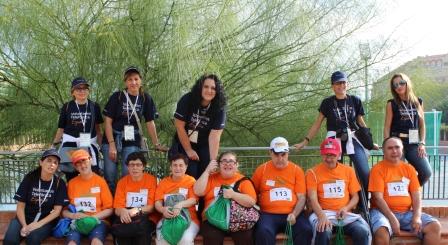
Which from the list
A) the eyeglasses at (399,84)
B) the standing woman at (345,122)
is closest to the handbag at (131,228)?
the standing woman at (345,122)

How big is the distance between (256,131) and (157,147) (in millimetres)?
3267

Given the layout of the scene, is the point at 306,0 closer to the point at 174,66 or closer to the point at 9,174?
the point at 174,66

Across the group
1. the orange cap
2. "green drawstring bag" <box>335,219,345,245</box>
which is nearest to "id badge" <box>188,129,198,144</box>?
the orange cap

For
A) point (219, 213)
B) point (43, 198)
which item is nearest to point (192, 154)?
point (219, 213)

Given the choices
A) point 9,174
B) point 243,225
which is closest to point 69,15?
point 9,174

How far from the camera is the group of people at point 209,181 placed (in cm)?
421

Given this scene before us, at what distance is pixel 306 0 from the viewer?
7.76m

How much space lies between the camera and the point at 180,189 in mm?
4414

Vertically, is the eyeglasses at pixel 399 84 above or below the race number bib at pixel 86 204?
above

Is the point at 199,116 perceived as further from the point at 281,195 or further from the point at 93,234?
the point at 93,234

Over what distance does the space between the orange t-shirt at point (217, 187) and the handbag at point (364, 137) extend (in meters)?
1.26

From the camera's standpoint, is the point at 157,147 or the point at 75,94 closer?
the point at 75,94

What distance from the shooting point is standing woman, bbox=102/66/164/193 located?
4.58 m

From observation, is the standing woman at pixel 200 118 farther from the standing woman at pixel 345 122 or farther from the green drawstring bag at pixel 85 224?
the standing woman at pixel 345 122
